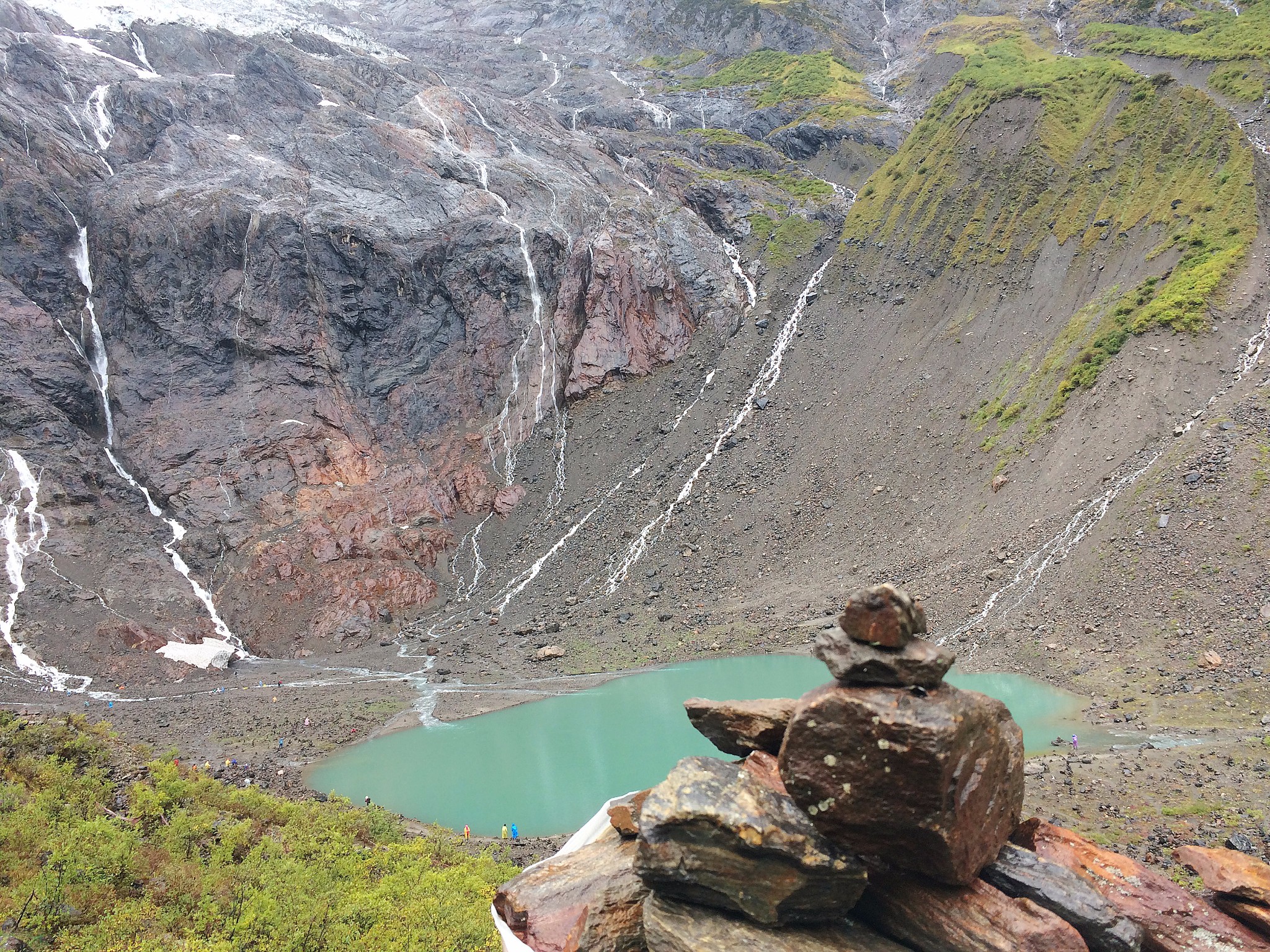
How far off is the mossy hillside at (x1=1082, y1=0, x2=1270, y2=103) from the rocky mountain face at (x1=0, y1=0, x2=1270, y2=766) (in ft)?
1.99

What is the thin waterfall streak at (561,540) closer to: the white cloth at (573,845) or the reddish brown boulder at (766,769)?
the white cloth at (573,845)

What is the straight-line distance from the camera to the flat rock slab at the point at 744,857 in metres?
7.05

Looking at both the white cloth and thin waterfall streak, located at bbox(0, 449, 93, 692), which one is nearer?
the white cloth

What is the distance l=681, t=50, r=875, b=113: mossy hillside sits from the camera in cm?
9038

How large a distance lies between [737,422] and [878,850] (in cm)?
4408

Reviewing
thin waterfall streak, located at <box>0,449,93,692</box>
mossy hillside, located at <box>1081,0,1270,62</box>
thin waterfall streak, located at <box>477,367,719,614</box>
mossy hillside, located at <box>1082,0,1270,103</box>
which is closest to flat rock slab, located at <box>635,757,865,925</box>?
thin waterfall streak, located at <box>477,367,719,614</box>

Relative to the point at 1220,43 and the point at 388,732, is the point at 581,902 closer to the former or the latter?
the point at 388,732

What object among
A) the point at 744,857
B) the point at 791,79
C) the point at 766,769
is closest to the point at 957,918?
the point at 744,857

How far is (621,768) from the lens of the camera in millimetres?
24453

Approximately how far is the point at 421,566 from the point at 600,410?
17.6 metres

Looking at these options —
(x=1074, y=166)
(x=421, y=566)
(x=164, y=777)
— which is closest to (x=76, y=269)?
(x=421, y=566)

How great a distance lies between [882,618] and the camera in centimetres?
750

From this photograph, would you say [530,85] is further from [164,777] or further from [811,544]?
[164,777]

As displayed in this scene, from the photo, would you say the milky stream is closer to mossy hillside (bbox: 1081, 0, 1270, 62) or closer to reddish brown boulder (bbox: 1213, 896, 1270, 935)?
reddish brown boulder (bbox: 1213, 896, 1270, 935)
